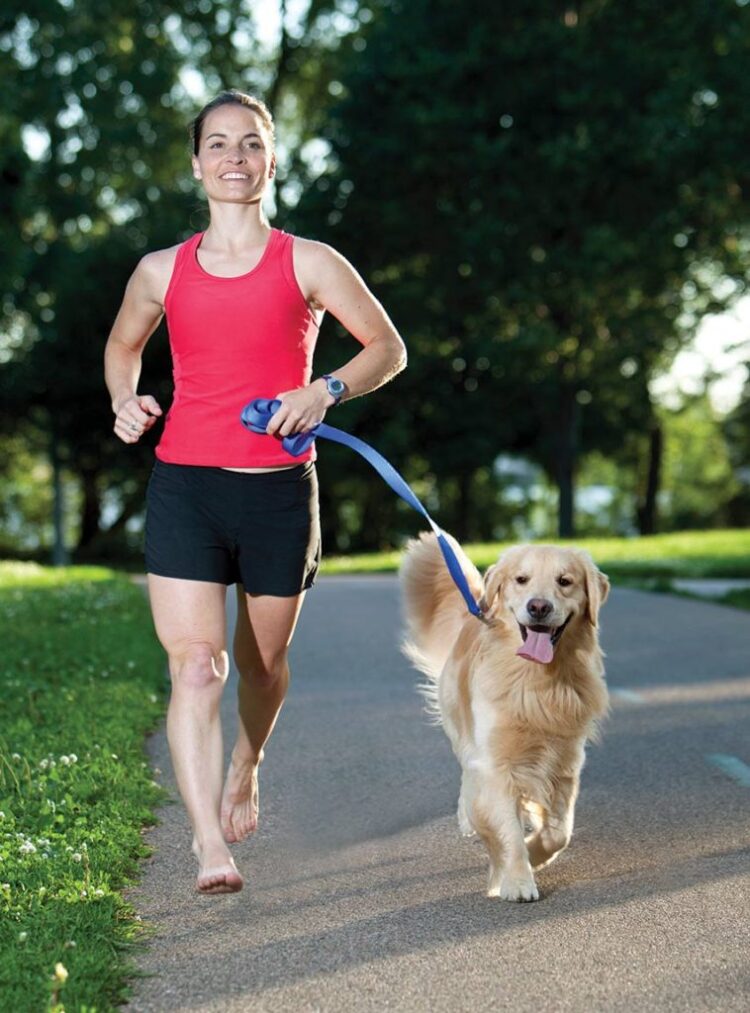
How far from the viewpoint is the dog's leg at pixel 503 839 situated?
190 inches

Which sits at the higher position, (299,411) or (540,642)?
(299,411)

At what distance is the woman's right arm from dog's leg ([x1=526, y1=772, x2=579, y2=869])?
1932 millimetres

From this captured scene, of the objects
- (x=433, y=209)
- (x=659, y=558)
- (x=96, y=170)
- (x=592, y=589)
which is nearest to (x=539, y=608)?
(x=592, y=589)

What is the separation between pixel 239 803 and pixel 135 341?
1675 mm

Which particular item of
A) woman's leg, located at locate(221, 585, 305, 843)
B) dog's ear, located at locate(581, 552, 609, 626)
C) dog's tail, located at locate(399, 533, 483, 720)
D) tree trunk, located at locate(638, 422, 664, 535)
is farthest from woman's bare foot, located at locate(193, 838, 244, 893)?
tree trunk, located at locate(638, 422, 664, 535)

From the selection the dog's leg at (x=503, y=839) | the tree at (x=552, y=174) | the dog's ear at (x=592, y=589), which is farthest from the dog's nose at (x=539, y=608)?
the tree at (x=552, y=174)

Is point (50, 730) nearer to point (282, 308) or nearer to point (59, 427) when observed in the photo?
point (282, 308)

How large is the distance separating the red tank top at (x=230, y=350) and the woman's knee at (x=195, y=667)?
1.98 ft

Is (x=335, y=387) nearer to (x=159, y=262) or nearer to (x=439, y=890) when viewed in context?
(x=159, y=262)

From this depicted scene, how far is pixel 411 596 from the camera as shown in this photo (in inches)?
264

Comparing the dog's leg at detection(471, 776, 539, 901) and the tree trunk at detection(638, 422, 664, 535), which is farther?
the tree trunk at detection(638, 422, 664, 535)

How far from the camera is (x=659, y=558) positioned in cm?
2372

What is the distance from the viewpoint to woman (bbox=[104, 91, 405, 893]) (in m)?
4.65

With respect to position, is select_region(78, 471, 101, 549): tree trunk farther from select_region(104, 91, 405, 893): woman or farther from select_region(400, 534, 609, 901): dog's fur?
select_region(104, 91, 405, 893): woman
